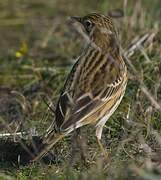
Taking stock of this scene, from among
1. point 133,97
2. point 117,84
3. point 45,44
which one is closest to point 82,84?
point 117,84

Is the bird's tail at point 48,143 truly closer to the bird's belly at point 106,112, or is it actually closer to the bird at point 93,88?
the bird at point 93,88

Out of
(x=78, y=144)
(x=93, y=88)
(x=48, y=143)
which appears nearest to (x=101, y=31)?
(x=93, y=88)

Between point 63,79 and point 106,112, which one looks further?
point 63,79

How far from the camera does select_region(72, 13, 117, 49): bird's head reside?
23.3 ft

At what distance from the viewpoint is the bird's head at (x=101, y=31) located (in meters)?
7.11

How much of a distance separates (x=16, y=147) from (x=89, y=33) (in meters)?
1.26

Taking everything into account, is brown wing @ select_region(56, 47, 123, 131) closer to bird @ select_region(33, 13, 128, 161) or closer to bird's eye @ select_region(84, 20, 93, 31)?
bird @ select_region(33, 13, 128, 161)

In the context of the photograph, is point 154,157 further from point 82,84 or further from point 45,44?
point 45,44

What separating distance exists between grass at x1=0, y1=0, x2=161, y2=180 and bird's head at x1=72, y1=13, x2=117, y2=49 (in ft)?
1.70

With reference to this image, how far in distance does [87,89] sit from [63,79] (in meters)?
2.57

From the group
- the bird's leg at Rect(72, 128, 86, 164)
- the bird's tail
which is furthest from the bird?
the bird's leg at Rect(72, 128, 86, 164)

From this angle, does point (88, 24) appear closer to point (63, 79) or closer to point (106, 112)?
point (106, 112)

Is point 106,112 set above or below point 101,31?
below

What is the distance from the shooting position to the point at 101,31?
7156mm
